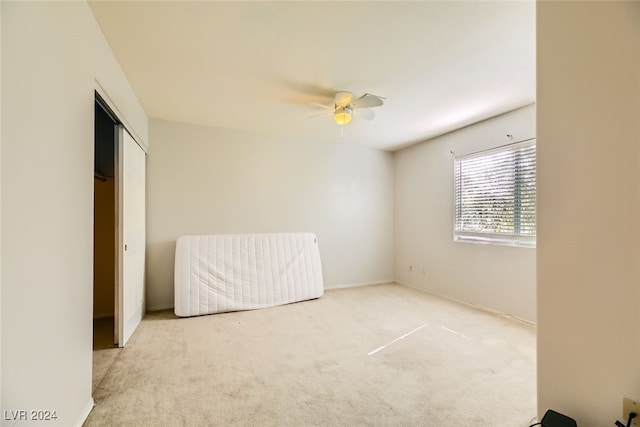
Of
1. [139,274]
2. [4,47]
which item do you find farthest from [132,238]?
[4,47]

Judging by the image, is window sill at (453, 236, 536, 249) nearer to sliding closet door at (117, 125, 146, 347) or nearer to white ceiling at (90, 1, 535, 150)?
white ceiling at (90, 1, 535, 150)

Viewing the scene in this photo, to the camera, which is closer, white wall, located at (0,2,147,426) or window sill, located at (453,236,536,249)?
white wall, located at (0,2,147,426)

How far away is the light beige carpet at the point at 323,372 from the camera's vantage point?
1630 millimetres

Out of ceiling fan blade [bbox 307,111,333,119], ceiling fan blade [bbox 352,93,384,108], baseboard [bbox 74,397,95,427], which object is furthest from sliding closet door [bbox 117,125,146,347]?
ceiling fan blade [bbox 352,93,384,108]

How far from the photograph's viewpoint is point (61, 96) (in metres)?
1.34

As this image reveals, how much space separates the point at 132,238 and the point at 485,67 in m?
3.63

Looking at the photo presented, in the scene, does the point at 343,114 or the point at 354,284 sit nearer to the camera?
the point at 343,114

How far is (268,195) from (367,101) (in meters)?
2.16

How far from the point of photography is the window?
3076 millimetres
